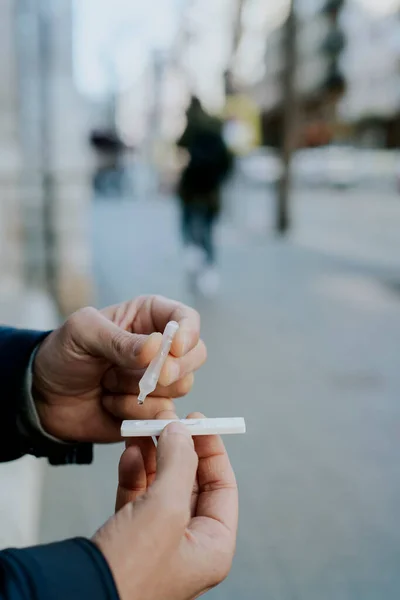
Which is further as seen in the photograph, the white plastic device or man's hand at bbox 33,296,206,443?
man's hand at bbox 33,296,206,443

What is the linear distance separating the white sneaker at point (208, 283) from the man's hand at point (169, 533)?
281 inches

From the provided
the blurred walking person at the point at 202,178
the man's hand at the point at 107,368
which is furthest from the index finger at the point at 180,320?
the blurred walking person at the point at 202,178

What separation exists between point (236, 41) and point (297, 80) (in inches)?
80.9

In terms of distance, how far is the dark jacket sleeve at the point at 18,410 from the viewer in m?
1.64

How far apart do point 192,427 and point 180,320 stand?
362 millimetres

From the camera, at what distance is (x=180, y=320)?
1506mm

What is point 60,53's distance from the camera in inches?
270

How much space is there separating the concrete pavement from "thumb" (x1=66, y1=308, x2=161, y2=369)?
56.6 inches

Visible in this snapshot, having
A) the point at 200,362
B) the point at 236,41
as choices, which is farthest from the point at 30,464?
the point at 236,41

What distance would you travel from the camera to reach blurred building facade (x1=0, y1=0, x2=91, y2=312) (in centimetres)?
675

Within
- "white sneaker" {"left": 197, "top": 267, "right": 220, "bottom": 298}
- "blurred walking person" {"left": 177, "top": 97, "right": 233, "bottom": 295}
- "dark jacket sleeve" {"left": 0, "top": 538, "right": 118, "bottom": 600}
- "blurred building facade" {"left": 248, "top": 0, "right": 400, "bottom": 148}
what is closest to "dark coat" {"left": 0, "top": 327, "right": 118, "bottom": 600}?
"dark jacket sleeve" {"left": 0, "top": 538, "right": 118, "bottom": 600}

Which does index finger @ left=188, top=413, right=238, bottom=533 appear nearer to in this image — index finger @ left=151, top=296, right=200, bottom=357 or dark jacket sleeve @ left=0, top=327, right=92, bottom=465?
index finger @ left=151, top=296, right=200, bottom=357

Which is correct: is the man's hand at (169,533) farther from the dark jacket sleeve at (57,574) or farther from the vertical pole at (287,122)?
the vertical pole at (287,122)

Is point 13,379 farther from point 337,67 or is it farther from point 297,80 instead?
point 337,67
